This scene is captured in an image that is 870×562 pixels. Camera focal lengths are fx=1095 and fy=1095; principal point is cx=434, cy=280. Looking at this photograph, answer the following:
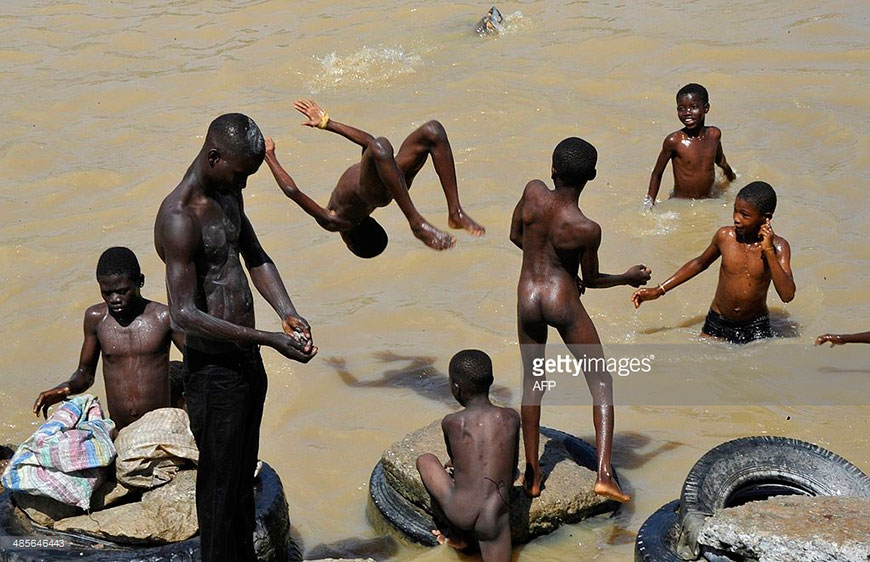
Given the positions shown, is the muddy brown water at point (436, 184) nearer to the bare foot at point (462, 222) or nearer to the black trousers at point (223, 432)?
the bare foot at point (462, 222)

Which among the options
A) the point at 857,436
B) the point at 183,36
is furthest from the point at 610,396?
the point at 183,36

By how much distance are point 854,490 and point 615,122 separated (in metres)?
6.38

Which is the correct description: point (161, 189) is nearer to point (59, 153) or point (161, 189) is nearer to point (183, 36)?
point (59, 153)

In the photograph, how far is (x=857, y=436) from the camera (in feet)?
20.5

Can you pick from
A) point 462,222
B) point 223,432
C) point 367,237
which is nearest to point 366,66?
point 367,237

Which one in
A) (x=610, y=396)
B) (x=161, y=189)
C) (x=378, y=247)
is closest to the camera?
(x=610, y=396)

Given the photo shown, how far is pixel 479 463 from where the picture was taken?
502cm

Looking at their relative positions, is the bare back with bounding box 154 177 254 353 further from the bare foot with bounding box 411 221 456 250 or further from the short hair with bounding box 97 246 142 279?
the bare foot with bounding box 411 221 456 250

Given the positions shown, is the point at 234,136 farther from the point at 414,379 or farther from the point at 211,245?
the point at 414,379

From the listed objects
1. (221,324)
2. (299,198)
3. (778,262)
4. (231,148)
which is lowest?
(778,262)

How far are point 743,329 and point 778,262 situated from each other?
22.6 inches

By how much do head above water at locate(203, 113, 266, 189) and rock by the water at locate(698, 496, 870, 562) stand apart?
235 centimetres

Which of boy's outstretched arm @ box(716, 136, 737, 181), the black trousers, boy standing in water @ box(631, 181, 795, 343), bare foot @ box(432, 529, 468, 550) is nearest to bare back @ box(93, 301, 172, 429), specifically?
the black trousers

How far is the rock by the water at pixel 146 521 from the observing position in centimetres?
496
